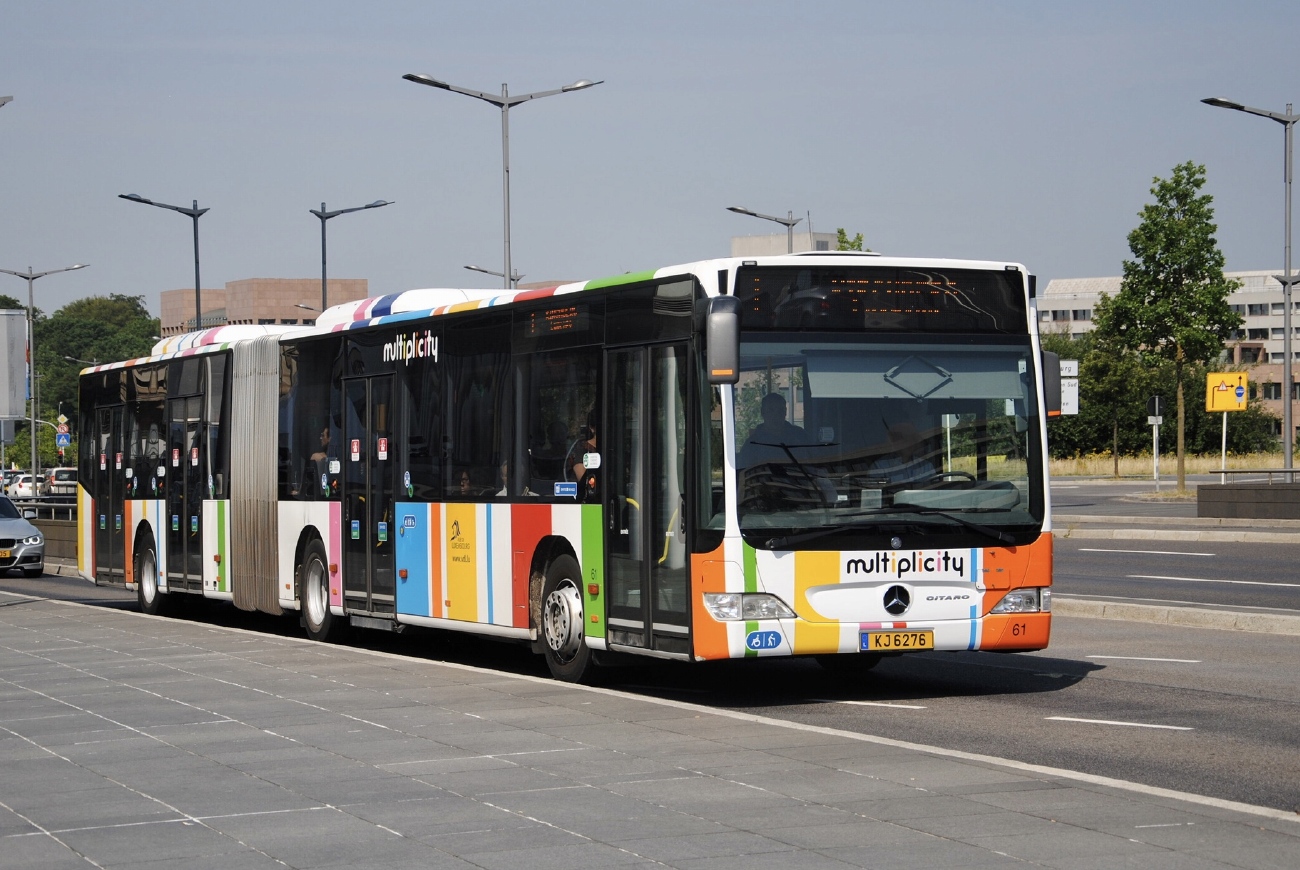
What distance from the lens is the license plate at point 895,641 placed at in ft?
40.9

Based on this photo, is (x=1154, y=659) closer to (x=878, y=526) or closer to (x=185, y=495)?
(x=878, y=526)

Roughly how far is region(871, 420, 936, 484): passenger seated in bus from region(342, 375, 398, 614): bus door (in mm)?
6172

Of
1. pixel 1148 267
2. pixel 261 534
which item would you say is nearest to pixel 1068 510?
pixel 1148 267

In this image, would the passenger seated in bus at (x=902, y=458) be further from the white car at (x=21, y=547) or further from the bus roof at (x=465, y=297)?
the white car at (x=21, y=547)

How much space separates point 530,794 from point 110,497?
1784cm

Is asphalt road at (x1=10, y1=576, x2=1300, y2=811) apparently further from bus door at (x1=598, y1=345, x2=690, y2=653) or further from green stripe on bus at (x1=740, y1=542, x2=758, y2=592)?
green stripe on bus at (x1=740, y1=542, x2=758, y2=592)

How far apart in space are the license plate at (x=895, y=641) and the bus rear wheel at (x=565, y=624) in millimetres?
2319

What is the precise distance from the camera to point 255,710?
12195 mm

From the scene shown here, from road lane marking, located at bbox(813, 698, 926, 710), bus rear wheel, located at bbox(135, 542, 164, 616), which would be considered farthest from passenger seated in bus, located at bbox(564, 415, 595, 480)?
bus rear wheel, located at bbox(135, 542, 164, 616)

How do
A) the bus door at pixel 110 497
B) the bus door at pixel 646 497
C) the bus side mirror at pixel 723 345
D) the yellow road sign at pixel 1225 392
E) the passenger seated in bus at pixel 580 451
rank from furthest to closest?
1. the yellow road sign at pixel 1225 392
2. the bus door at pixel 110 497
3. the passenger seated in bus at pixel 580 451
4. the bus door at pixel 646 497
5. the bus side mirror at pixel 723 345

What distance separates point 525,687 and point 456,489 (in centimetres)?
307

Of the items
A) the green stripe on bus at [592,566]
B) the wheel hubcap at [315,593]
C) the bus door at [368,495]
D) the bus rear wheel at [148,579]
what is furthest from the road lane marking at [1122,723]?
the bus rear wheel at [148,579]

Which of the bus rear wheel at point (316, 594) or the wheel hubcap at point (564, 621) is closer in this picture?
the wheel hubcap at point (564, 621)

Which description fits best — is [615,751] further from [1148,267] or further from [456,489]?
[1148,267]
